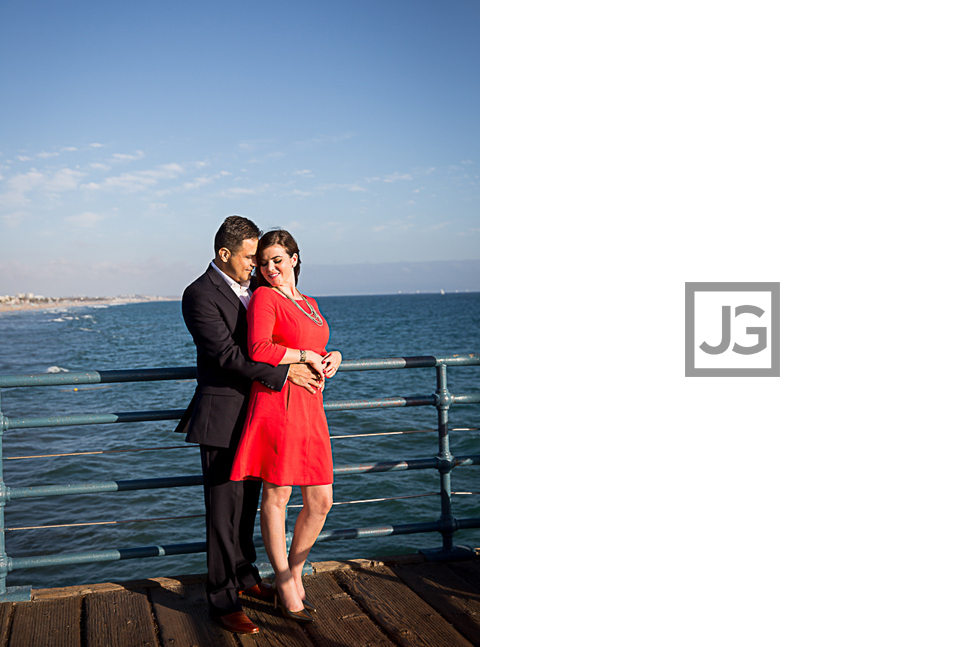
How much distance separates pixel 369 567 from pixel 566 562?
188 cm

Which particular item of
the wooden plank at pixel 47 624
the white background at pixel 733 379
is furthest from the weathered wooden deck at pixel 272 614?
the white background at pixel 733 379

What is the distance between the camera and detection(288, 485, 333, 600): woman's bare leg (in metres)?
2.27

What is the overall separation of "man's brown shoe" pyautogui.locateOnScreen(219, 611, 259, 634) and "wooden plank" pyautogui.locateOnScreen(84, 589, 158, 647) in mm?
235

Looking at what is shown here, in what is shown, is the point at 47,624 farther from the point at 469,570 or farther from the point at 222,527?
the point at 469,570

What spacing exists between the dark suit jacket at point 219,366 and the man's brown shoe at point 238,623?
25.0 inches

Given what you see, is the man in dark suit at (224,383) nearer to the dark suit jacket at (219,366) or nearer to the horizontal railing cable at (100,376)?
the dark suit jacket at (219,366)

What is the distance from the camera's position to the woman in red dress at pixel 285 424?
7.09 feet

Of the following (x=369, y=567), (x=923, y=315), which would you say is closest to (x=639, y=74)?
(x=923, y=315)

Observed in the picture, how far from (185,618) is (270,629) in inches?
14.4

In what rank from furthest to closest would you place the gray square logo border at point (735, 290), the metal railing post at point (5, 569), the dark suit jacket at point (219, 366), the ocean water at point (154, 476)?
the ocean water at point (154, 476) → the metal railing post at point (5, 569) → the dark suit jacket at point (219, 366) → the gray square logo border at point (735, 290)

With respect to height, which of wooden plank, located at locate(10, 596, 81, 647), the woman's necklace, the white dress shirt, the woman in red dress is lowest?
wooden plank, located at locate(10, 596, 81, 647)

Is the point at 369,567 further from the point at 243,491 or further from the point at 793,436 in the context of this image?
the point at 793,436

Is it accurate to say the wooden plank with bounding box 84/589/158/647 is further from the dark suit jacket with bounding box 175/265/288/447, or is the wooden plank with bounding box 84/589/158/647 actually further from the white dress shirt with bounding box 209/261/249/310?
the white dress shirt with bounding box 209/261/249/310

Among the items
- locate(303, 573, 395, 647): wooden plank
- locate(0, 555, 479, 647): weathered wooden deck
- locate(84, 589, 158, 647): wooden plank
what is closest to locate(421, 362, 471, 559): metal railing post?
locate(0, 555, 479, 647): weathered wooden deck
